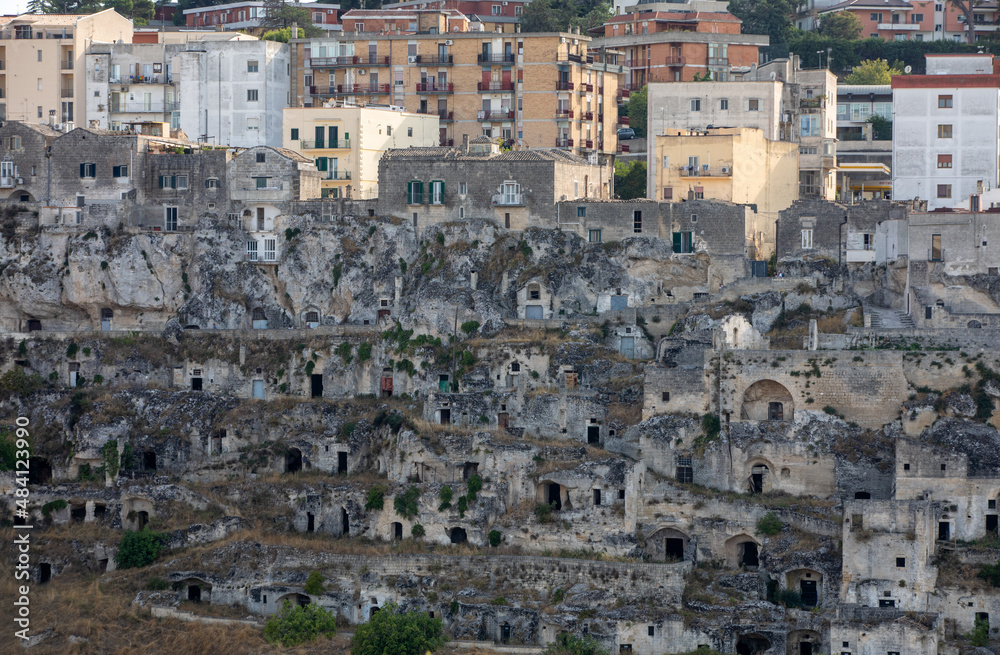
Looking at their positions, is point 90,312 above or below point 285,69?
below

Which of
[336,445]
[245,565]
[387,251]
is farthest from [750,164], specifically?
[245,565]

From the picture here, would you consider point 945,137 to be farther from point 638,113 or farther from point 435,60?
point 435,60

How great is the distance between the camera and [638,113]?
318ft

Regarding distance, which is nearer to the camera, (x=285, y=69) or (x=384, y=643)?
(x=384, y=643)

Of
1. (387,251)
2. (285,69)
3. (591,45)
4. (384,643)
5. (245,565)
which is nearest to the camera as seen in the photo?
(384,643)

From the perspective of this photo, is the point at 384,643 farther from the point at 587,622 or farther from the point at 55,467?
the point at 55,467

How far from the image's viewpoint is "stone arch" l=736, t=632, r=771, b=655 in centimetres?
6128

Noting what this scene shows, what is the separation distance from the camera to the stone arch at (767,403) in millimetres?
68188

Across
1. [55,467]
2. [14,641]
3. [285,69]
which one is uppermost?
[285,69]

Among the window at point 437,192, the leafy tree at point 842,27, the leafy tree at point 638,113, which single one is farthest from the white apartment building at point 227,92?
the leafy tree at point 842,27

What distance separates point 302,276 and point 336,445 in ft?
31.9

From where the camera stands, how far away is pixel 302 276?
259 feet

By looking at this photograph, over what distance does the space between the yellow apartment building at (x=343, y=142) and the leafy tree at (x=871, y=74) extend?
2890 cm

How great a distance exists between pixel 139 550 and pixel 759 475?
22.6 meters
